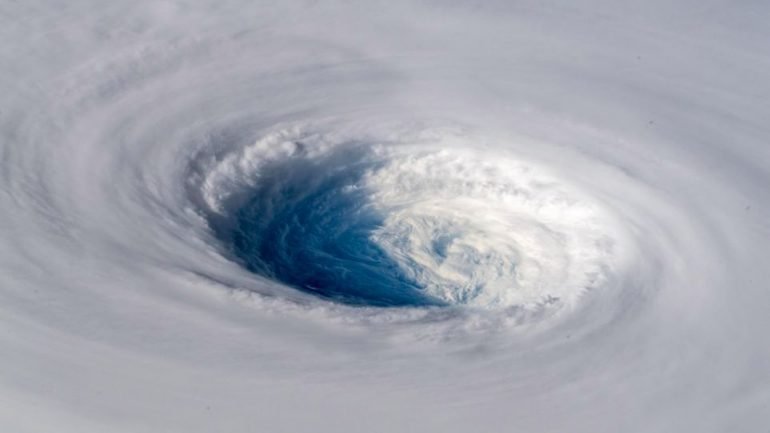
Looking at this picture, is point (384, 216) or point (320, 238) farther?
point (384, 216)

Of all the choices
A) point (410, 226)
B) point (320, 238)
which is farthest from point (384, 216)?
point (320, 238)

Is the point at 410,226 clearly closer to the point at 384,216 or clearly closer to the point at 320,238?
the point at 384,216

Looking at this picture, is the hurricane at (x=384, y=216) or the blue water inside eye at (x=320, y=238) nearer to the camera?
the hurricane at (x=384, y=216)

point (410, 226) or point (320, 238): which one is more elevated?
point (410, 226)

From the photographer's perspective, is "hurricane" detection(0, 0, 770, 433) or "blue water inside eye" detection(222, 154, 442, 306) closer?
"hurricane" detection(0, 0, 770, 433)

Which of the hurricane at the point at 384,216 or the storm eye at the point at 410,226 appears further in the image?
the storm eye at the point at 410,226
